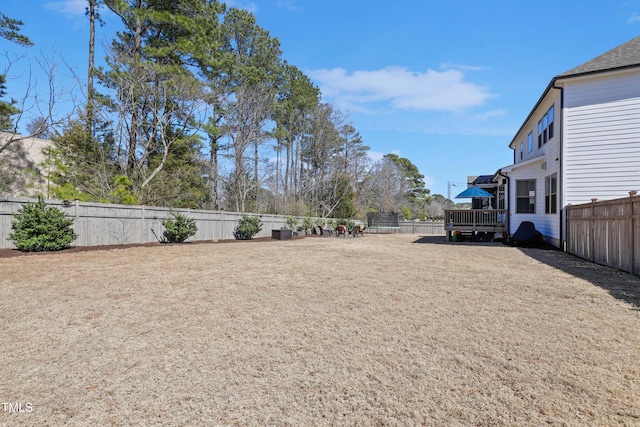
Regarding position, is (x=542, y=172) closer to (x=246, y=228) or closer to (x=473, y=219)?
(x=473, y=219)

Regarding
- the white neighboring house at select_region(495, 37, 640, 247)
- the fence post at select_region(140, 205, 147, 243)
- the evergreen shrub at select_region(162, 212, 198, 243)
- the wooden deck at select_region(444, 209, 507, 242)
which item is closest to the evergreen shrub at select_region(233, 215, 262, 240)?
the evergreen shrub at select_region(162, 212, 198, 243)

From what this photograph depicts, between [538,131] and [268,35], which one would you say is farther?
[268,35]

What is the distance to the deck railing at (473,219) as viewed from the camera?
14438 mm

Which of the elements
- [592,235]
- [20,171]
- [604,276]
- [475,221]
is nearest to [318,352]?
[604,276]

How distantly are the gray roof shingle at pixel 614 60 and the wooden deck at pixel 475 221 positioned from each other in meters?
5.85

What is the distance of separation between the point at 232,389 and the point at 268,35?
26.6 metres

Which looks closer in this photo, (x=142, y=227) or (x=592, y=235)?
(x=592, y=235)

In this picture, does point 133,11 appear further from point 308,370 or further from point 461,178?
point 461,178

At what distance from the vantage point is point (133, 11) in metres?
15.9

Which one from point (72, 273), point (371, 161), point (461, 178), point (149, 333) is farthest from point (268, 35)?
point (461, 178)

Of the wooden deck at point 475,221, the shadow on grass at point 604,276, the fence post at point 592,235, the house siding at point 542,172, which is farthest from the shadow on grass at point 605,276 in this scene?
the wooden deck at point 475,221

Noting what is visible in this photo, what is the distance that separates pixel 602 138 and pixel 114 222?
16163mm

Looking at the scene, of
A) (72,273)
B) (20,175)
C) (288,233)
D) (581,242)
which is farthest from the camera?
(288,233)

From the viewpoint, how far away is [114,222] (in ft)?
36.6
